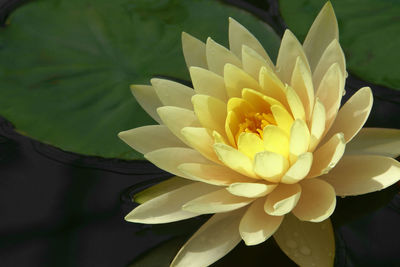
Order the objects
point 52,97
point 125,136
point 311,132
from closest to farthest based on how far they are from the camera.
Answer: point 311,132 < point 125,136 < point 52,97

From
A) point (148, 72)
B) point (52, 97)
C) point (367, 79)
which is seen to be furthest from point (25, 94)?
point (367, 79)

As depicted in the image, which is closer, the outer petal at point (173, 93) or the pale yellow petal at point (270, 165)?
the pale yellow petal at point (270, 165)

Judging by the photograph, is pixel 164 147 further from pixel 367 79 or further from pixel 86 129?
pixel 367 79

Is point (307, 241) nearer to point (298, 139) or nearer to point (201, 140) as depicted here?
point (298, 139)

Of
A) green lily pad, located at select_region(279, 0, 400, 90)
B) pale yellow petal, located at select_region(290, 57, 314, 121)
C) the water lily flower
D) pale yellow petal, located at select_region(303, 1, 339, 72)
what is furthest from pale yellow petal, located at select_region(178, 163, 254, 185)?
green lily pad, located at select_region(279, 0, 400, 90)

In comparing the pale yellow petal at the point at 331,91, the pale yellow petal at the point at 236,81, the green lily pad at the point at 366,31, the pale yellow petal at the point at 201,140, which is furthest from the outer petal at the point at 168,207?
the green lily pad at the point at 366,31

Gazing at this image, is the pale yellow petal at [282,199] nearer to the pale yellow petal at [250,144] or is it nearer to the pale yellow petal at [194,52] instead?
the pale yellow petal at [250,144]

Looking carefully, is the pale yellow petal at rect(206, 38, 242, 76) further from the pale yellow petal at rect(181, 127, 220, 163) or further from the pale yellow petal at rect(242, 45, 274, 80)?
the pale yellow petal at rect(181, 127, 220, 163)
